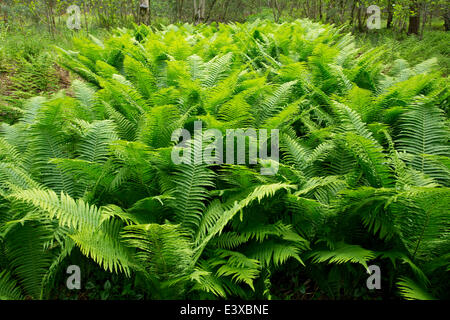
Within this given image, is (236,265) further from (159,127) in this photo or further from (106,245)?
(159,127)

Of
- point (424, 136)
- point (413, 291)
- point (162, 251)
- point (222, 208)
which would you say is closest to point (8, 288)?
point (162, 251)

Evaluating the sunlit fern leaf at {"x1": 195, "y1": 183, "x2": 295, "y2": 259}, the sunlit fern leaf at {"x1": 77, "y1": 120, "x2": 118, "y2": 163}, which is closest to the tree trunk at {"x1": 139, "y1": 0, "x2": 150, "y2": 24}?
the sunlit fern leaf at {"x1": 77, "y1": 120, "x2": 118, "y2": 163}

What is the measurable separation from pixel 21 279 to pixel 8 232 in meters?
0.32

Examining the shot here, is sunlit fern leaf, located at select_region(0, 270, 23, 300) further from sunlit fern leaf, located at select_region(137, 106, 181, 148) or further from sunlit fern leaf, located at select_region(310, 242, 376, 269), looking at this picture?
sunlit fern leaf, located at select_region(310, 242, 376, 269)

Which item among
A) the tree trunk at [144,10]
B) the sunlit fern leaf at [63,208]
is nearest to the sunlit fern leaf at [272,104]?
the sunlit fern leaf at [63,208]

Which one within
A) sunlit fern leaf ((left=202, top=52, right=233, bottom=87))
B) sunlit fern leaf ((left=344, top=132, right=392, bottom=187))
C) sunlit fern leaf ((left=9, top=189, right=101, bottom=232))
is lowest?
sunlit fern leaf ((left=9, top=189, right=101, bottom=232))

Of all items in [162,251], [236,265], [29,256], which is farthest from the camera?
[29,256]

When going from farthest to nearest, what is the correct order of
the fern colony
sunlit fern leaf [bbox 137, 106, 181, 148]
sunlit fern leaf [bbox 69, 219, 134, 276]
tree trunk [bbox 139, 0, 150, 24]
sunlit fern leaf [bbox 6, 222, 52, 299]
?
1. tree trunk [bbox 139, 0, 150, 24]
2. sunlit fern leaf [bbox 137, 106, 181, 148]
3. sunlit fern leaf [bbox 6, 222, 52, 299]
4. the fern colony
5. sunlit fern leaf [bbox 69, 219, 134, 276]

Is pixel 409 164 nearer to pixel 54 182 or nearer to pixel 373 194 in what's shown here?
pixel 373 194

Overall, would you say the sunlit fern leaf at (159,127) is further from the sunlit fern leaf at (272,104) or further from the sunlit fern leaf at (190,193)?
the sunlit fern leaf at (272,104)

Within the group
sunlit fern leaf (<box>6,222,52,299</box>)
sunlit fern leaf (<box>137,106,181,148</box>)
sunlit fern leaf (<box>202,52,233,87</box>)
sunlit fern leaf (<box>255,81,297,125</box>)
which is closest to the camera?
sunlit fern leaf (<box>6,222,52,299</box>)
